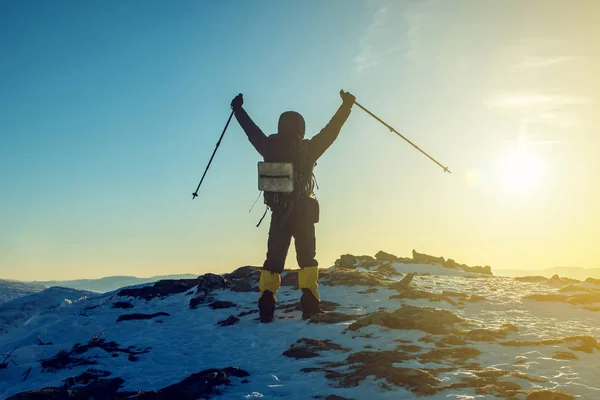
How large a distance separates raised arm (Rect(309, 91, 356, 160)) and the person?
0.07 ft

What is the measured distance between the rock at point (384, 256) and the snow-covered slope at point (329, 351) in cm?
1224

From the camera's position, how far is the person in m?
9.05

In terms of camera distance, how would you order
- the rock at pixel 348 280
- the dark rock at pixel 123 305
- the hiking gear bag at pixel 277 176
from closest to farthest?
the hiking gear bag at pixel 277 176 < the dark rock at pixel 123 305 < the rock at pixel 348 280

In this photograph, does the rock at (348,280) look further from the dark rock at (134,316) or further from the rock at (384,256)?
the rock at (384,256)

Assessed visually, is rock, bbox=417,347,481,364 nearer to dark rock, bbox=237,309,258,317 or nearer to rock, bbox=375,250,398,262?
dark rock, bbox=237,309,258,317

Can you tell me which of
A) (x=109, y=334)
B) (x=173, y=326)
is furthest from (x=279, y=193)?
(x=109, y=334)

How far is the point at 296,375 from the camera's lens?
17.8 feet

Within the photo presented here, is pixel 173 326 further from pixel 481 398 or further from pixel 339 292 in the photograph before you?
pixel 481 398

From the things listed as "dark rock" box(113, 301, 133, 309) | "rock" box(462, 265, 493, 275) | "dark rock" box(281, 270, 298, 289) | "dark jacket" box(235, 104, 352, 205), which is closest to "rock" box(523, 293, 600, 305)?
"dark jacket" box(235, 104, 352, 205)

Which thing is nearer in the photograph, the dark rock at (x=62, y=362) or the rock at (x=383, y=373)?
the rock at (x=383, y=373)

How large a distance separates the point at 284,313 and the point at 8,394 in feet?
17.9

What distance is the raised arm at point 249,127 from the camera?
387 inches

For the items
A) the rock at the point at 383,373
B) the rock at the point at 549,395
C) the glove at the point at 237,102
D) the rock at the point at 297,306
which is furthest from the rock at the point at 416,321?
the glove at the point at 237,102

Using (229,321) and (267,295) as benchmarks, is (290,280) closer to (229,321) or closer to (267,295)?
(267,295)
